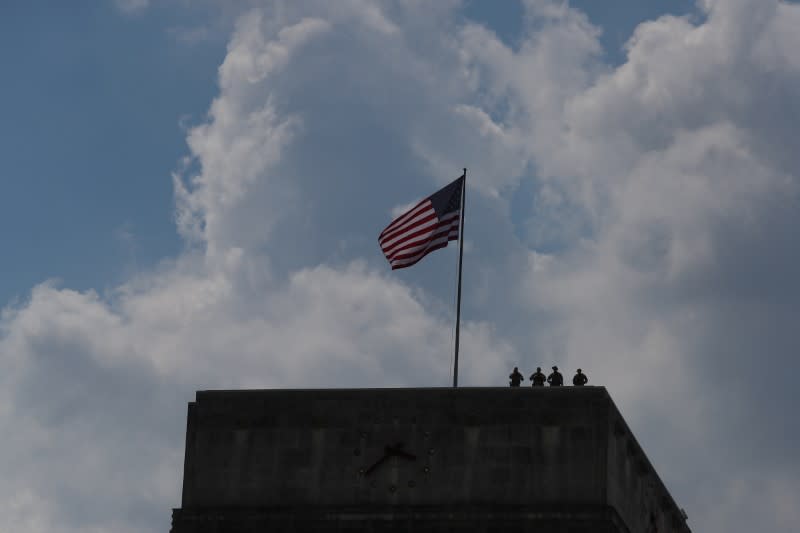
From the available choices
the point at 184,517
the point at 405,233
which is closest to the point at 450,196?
the point at 405,233

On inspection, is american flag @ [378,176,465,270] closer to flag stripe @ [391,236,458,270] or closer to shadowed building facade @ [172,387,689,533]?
flag stripe @ [391,236,458,270]

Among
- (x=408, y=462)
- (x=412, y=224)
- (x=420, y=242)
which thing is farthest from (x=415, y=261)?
(x=408, y=462)

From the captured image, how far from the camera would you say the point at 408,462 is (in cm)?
7650

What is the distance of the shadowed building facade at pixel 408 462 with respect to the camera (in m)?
75.4

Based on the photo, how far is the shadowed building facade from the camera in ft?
247

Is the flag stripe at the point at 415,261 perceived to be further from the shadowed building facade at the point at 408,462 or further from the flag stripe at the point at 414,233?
the shadowed building facade at the point at 408,462

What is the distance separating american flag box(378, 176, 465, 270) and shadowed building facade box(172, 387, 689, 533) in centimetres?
539

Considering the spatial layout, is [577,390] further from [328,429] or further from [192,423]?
[192,423]

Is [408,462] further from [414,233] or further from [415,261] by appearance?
[414,233]

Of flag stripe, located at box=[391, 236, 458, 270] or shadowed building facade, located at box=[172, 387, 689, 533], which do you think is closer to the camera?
shadowed building facade, located at box=[172, 387, 689, 533]

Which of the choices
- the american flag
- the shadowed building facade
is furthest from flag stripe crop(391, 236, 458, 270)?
the shadowed building facade

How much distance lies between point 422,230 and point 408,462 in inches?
352

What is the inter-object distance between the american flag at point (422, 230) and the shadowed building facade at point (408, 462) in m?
5.39

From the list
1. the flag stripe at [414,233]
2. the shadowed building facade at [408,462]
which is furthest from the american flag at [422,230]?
the shadowed building facade at [408,462]
